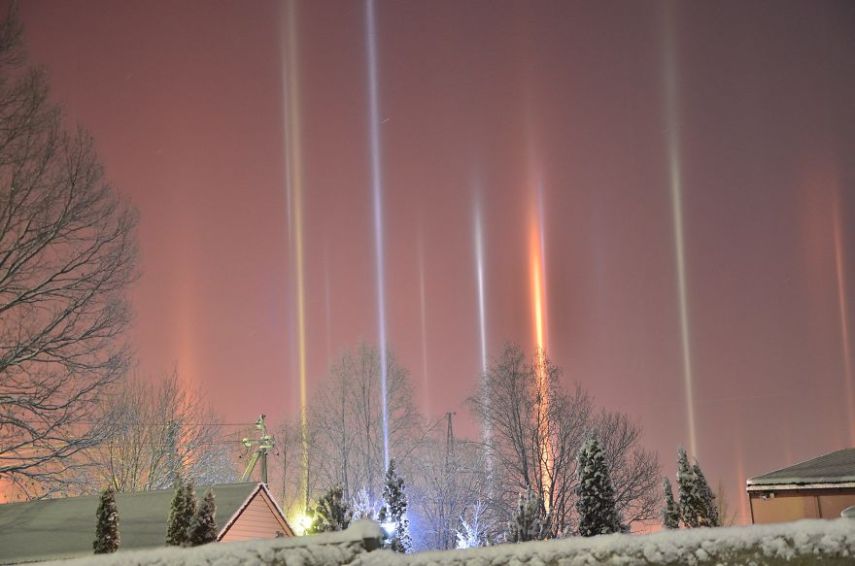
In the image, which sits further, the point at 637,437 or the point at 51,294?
the point at 637,437

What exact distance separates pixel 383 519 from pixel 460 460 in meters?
15.2

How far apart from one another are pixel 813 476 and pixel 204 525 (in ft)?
47.5

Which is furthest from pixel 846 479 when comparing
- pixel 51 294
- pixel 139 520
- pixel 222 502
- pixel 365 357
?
pixel 365 357

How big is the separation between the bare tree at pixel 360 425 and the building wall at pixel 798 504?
26.2 metres

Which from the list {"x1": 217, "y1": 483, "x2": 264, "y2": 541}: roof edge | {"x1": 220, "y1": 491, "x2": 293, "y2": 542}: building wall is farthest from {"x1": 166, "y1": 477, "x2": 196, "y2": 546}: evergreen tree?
{"x1": 220, "y1": 491, "x2": 293, "y2": 542}: building wall

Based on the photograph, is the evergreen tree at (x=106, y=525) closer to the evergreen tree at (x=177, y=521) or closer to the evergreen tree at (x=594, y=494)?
the evergreen tree at (x=177, y=521)

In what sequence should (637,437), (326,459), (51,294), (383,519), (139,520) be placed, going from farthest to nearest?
(326,459)
(637,437)
(383,519)
(139,520)
(51,294)

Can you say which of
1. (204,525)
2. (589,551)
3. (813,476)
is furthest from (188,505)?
(813,476)

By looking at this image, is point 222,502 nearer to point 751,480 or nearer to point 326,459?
point 751,480

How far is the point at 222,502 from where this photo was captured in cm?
2230

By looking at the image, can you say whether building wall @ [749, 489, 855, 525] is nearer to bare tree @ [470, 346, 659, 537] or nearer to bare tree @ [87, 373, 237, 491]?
bare tree @ [470, 346, 659, 537]

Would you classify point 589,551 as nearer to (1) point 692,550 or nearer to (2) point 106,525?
(1) point 692,550

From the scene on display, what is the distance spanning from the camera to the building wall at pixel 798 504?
21125 mm

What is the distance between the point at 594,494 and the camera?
23109 mm
